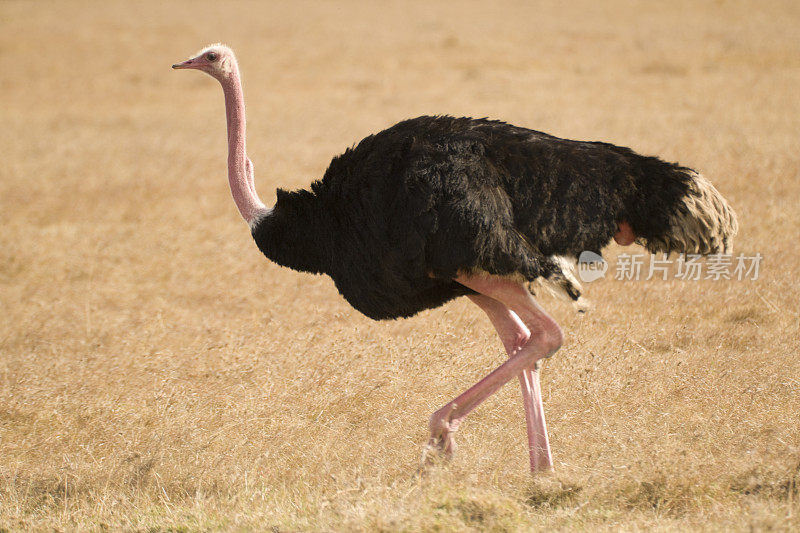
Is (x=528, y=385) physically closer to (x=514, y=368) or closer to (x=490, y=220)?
(x=514, y=368)

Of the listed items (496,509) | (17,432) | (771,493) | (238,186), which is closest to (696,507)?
(771,493)

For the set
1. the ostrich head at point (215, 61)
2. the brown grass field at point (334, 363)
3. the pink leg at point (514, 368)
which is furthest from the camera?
the ostrich head at point (215, 61)

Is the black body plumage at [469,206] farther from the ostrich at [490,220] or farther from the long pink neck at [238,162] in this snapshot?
the long pink neck at [238,162]

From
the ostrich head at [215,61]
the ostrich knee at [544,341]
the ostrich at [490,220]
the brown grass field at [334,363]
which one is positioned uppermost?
the ostrich head at [215,61]

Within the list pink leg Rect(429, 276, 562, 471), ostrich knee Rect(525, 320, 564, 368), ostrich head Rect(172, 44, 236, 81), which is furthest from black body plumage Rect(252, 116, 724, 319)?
ostrich head Rect(172, 44, 236, 81)

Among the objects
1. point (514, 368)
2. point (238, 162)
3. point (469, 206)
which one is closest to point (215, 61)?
point (238, 162)

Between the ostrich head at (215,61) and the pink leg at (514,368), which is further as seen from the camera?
the ostrich head at (215,61)

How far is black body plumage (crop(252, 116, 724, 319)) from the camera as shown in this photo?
12.8 ft

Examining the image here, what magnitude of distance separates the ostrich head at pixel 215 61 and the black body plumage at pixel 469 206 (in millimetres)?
914

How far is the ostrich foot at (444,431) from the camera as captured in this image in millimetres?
4109

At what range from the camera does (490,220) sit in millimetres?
3873

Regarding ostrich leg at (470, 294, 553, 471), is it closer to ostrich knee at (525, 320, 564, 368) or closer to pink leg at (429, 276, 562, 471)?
pink leg at (429, 276, 562, 471)

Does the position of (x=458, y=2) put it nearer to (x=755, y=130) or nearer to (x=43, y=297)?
(x=755, y=130)

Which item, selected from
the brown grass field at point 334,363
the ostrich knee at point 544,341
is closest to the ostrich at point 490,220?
the ostrich knee at point 544,341
